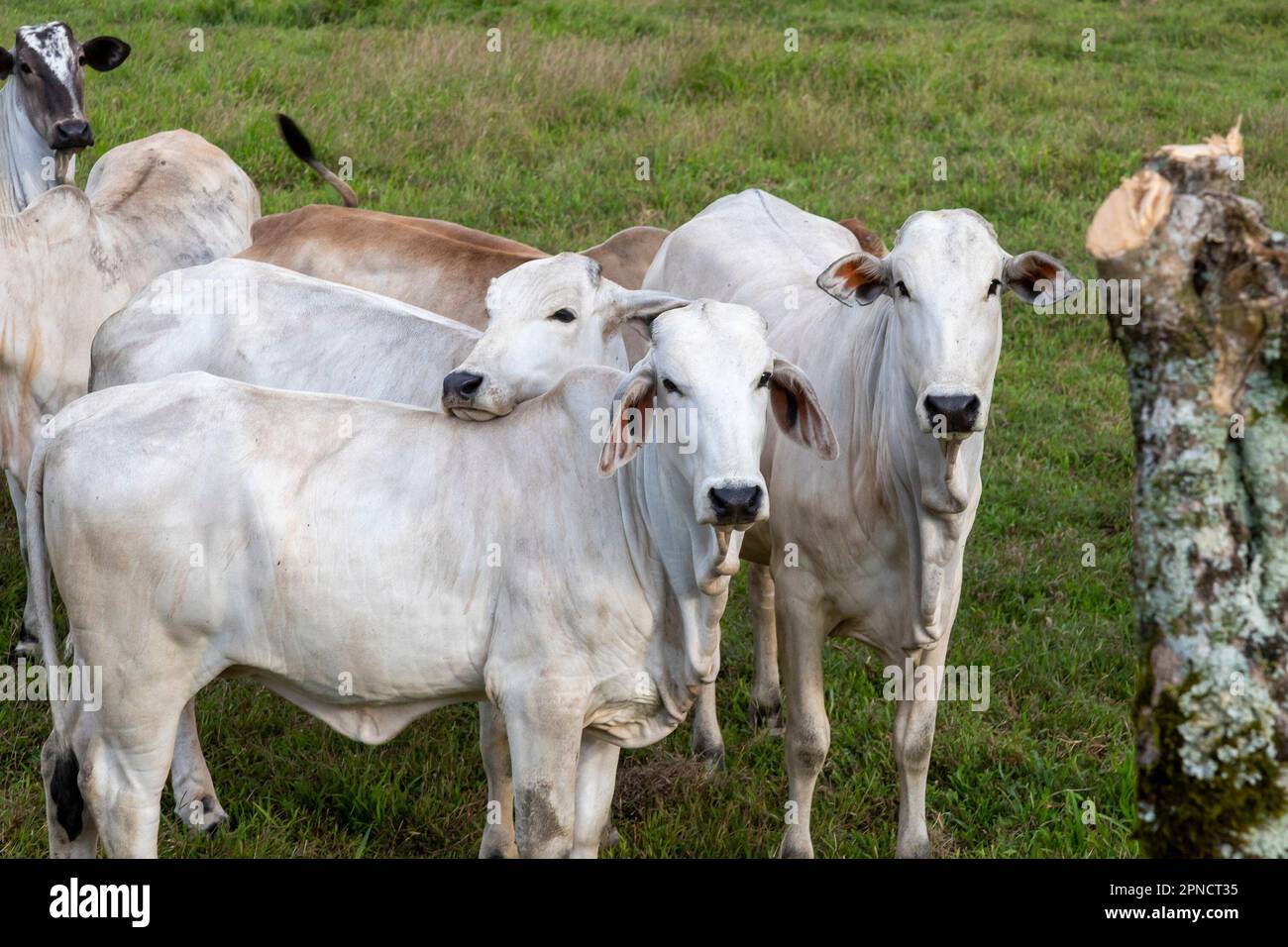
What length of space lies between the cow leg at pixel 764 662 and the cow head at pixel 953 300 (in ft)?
5.89

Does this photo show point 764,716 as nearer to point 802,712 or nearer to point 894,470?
point 802,712

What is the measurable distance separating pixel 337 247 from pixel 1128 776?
3.77 m

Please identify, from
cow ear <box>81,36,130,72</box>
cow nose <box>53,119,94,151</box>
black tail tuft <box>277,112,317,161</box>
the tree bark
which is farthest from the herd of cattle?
cow ear <box>81,36,130,72</box>

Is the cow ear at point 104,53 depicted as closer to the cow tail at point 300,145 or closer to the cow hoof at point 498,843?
the cow tail at point 300,145

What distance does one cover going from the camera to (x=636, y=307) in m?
4.97

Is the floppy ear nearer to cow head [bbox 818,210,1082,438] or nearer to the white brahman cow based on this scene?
cow head [bbox 818,210,1082,438]

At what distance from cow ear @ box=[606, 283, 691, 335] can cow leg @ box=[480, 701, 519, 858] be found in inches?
50.3

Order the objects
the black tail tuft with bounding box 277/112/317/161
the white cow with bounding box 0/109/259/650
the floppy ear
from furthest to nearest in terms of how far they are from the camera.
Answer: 1. the black tail tuft with bounding box 277/112/317/161
2. the white cow with bounding box 0/109/259/650
3. the floppy ear

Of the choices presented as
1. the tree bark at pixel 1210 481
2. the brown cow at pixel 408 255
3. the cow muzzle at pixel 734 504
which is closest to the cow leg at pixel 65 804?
the cow muzzle at pixel 734 504

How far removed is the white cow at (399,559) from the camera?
3883 mm

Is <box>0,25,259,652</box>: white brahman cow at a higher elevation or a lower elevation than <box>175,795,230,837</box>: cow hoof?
higher

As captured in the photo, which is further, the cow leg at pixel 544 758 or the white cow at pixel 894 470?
the white cow at pixel 894 470

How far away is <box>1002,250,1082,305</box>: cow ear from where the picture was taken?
434 centimetres

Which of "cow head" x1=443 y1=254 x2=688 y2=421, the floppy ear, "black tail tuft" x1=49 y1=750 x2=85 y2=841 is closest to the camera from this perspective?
the floppy ear
